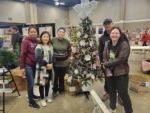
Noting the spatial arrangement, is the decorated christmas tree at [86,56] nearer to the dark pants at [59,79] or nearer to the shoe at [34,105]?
the dark pants at [59,79]

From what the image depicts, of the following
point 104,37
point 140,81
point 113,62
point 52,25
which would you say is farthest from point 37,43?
point 52,25

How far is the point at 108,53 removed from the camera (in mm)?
3336

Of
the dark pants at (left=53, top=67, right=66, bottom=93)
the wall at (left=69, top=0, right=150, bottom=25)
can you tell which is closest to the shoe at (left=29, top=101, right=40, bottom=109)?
the dark pants at (left=53, top=67, right=66, bottom=93)

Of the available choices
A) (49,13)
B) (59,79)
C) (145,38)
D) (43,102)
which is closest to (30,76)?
(43,102)

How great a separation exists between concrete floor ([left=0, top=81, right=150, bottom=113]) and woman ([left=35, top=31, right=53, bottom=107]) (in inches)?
10.0

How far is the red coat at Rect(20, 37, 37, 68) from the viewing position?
3920 mm

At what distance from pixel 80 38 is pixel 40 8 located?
14114 mm

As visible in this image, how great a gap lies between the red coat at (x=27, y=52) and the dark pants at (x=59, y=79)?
0.69m

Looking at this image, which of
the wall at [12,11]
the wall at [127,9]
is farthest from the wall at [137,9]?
the wall at [12,11]

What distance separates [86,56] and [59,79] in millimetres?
755

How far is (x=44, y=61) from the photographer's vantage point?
4047mm

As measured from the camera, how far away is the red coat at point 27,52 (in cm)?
392

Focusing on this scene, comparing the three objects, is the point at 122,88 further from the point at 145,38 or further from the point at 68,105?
the point at 145,38

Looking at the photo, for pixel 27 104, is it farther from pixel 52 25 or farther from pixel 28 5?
pixel 28 5
